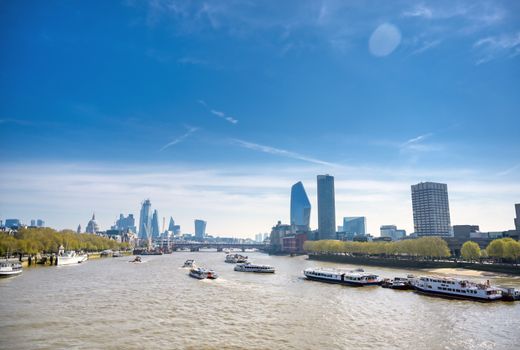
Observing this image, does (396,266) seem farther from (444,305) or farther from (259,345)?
(259,345)

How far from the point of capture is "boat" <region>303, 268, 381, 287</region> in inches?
3351

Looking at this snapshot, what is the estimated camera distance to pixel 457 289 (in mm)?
67812

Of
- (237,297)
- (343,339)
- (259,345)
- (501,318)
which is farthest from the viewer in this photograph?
(237,297)

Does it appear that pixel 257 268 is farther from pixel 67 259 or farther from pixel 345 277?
pixel 67 259

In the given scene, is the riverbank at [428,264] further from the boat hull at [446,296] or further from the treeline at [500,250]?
the boat hull at [446,296]

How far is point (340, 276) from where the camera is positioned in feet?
299

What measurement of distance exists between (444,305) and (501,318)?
34.6ft

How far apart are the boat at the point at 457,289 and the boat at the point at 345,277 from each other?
11.0m

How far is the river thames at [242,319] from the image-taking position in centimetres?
3722

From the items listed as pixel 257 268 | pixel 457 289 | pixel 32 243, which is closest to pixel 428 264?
pixel 257 268

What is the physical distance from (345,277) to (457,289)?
88.6 feet

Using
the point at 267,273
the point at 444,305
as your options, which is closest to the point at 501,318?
the point at 444,305

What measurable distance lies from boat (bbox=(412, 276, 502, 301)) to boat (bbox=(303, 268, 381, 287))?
1095 cm

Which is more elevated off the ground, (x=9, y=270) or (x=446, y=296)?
(x=9, y=270)
